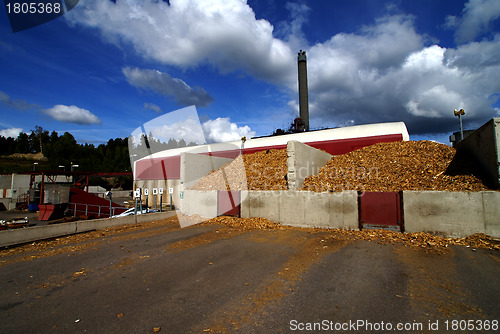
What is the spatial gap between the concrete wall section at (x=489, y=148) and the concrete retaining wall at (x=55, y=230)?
1655cm

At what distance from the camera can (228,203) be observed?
13461mm

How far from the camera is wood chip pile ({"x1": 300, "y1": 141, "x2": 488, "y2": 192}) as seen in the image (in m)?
10.0

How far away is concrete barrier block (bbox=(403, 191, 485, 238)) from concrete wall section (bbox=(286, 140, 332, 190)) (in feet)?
16.0

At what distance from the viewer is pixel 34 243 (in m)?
9.52

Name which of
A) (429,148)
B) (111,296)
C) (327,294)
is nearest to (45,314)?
(111,296)

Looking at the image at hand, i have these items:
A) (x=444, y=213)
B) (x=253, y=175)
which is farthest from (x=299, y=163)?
(x=444, y=213)

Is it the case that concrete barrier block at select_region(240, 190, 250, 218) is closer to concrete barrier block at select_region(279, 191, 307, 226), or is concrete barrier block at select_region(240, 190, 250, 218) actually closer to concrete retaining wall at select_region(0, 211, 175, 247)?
concrete barrier block at select_region(279, 191, 307, 226)

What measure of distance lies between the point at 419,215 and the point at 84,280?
35.1ft

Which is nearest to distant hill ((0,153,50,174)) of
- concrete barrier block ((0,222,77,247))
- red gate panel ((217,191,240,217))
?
concrete barrier block ((0,222,77,247))

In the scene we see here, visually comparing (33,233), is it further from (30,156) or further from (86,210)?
(30,156)

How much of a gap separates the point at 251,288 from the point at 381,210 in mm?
6989

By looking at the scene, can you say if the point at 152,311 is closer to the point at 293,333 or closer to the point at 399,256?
the point at 293,333

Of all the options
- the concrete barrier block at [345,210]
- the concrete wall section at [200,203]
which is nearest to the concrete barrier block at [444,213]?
the concrete barrier block at [345,210]

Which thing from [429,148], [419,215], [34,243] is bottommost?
[34,243]
